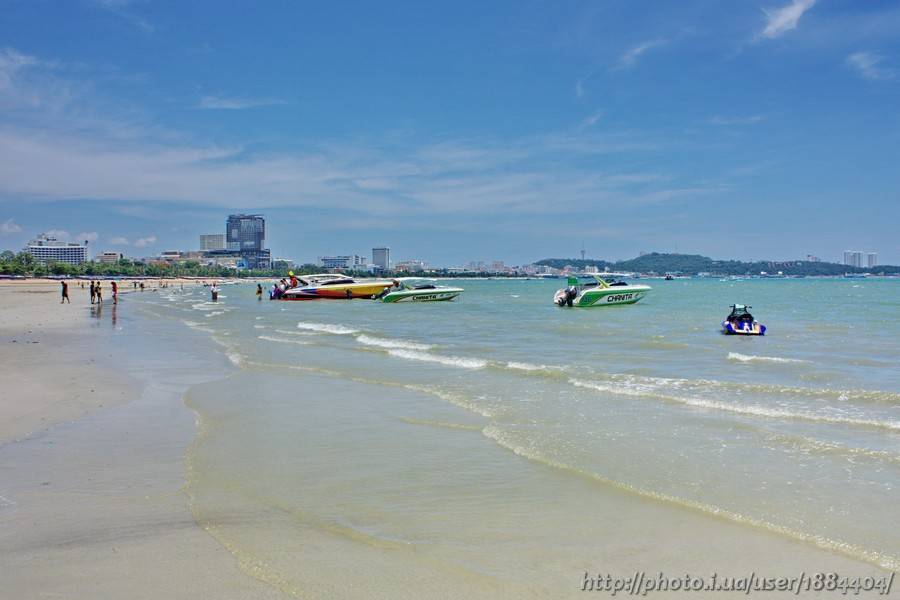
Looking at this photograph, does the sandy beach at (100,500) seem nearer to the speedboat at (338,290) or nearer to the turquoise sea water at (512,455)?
the turquoise sea water at (512,455)

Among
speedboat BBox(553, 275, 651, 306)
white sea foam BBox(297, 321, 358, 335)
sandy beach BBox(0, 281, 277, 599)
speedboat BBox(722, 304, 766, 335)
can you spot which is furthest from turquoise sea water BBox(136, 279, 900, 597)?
speedboat BBox(553, 275, 651, 306)

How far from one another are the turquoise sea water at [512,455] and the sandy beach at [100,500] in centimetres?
32

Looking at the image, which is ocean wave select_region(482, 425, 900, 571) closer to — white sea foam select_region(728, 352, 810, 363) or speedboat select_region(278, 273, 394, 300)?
white sea foam select_region(728, 352, 810, 363)

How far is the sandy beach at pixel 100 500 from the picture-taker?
4.38m

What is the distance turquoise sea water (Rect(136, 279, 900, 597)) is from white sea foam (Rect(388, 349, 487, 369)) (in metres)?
0.20

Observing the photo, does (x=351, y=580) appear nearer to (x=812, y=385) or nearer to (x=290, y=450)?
(x=290, y=450)

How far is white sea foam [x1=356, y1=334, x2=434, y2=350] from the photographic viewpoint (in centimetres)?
2164

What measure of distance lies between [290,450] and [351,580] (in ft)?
12.8

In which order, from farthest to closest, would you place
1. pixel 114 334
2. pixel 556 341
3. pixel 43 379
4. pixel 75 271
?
1. pixel 75 271
2. pixel 114 334
3. pixel 556 341
4. pixel 43 379

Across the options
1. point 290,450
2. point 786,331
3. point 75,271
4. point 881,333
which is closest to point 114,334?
point 290,450

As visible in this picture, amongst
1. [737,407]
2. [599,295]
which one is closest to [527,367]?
[737,407]

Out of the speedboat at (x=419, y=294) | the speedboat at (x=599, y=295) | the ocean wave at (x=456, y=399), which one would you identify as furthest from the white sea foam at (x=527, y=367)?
the speedboat at (x=419, y=294)

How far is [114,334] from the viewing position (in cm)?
2562

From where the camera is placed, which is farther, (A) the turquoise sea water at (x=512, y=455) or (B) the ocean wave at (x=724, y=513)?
(A) the turquoise sea water at (x=512, y=455)
